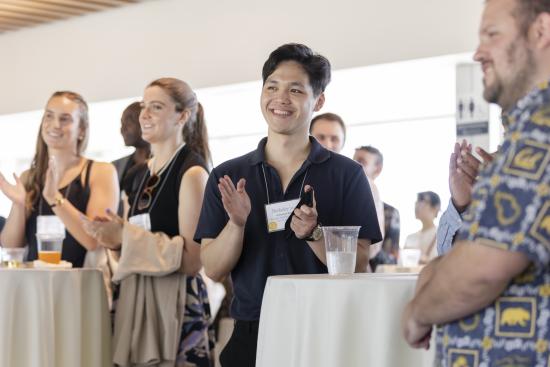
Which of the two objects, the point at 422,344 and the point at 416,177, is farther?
the point at 416,177

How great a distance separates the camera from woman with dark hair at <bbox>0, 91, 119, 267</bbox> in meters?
4.25

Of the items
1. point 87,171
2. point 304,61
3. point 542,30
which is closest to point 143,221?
point 87,171

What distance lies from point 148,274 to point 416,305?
7.60ft

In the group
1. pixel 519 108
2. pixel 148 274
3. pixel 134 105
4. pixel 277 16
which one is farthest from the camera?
pixel 277 16

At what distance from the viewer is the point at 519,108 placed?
4.91ft

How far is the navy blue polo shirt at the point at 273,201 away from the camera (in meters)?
2.82

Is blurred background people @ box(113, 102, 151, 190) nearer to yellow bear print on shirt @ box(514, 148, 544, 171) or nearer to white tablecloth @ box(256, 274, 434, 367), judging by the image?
white tablecloth @ box(256, 274, 434, 367)

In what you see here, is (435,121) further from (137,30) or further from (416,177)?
(137,30)

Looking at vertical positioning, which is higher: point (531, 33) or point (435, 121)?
point (435, 121)

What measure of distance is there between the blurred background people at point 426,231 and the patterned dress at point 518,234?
5.38 metres

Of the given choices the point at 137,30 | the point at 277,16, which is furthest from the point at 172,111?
the point at 137,30

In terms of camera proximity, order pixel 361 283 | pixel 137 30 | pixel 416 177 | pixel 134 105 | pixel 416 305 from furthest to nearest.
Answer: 1. pixel 416 177
2. pixel 137 30
3. pixel 134 105
4. pixel 361 283
5. pixel 416 305

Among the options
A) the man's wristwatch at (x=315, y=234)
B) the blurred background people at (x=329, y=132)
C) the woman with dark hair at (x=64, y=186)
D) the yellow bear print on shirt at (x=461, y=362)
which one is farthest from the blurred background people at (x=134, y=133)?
the yellow bear print on shirt at (x=461, y=362)

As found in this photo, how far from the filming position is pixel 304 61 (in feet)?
9.84
